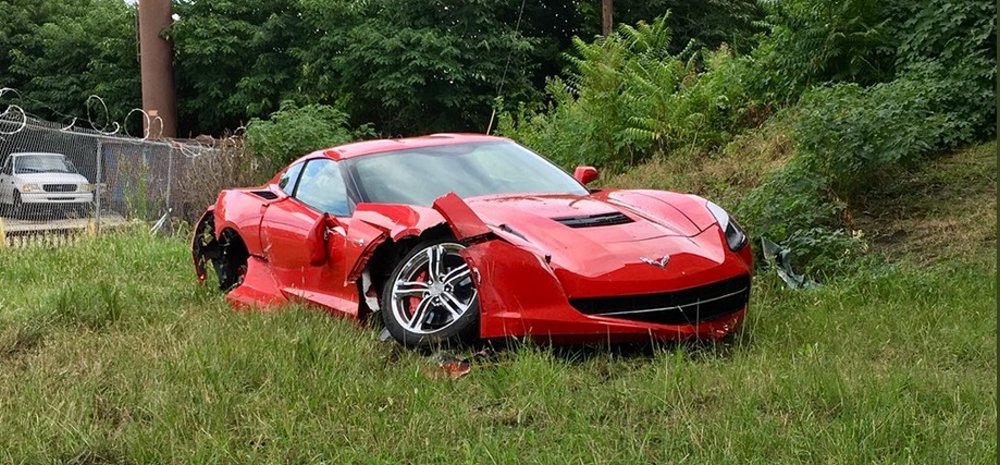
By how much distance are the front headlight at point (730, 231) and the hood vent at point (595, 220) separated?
0.54 meters

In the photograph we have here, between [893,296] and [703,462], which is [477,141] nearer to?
[893,296]

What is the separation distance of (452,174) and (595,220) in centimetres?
113

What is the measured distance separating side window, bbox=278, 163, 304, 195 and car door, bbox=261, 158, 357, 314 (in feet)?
0.05

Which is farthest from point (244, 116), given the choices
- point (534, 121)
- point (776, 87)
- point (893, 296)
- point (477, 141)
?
point (893, 296)

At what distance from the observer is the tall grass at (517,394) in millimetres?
2895

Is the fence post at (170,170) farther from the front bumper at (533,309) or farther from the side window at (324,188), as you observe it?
the front bumper at (533,309)

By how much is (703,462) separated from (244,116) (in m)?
26.2

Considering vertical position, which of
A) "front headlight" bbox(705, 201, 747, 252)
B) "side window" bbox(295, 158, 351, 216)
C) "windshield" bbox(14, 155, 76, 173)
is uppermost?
"front headlight" bbox(705, 201, 747, 252)

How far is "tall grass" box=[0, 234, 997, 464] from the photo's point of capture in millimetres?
2895

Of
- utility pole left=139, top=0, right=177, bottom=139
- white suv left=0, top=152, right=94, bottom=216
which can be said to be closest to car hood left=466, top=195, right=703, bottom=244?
white suv left=0, top=152, right=94, bottom=216

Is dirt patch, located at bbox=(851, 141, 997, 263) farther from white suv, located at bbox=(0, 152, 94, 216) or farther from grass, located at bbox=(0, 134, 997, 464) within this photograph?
white suv, located at bbox=(0, 152, 94, 216)

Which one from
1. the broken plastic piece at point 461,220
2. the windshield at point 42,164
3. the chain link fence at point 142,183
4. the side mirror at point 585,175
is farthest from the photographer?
the windshield at point 42,164

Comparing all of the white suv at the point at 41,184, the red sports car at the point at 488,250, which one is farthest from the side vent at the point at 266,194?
the white suv at the point at 41,184

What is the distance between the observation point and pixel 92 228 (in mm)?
10977
